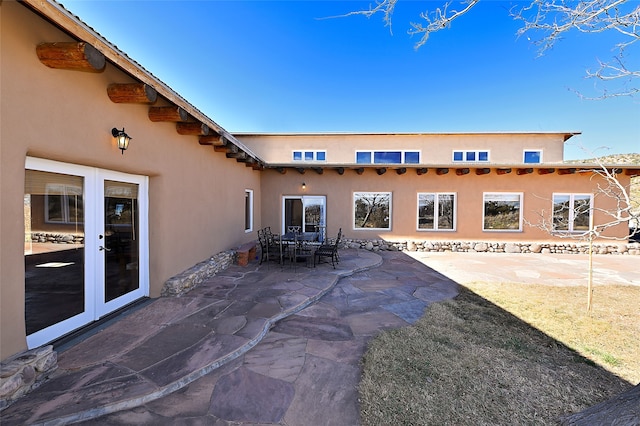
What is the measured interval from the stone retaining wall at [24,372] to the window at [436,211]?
11.1 m

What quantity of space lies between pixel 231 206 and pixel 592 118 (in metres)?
9.16

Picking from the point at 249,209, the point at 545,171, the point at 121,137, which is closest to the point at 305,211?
the point at 249,209

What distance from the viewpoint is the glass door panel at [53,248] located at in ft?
9.52

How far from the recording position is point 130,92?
11.5 ft

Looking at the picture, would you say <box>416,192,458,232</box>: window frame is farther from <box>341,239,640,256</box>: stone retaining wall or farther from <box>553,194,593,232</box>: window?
<box>553,194,593,232</box>: window

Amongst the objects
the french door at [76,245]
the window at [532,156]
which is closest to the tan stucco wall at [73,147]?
the french door at [76,245]

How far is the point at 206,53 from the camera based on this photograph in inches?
331

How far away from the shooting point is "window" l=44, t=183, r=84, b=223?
3.13 m

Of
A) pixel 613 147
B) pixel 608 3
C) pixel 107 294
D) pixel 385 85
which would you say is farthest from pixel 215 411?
pixel 385 85

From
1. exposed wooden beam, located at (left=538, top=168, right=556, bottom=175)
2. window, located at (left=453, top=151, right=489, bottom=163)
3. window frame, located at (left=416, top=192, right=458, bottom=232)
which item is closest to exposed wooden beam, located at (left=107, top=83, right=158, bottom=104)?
window frame, located at (left=416, top=192, right=458, bottom=232)

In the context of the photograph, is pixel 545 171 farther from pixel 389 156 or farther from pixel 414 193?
pixel 389 156

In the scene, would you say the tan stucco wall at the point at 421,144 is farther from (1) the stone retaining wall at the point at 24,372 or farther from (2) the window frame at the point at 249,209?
(1) the stone retaining wall at the point at 24,372

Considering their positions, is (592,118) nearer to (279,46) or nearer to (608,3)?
(608,3)

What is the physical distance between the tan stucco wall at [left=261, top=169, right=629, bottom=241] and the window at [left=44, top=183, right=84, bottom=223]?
25.5ft
